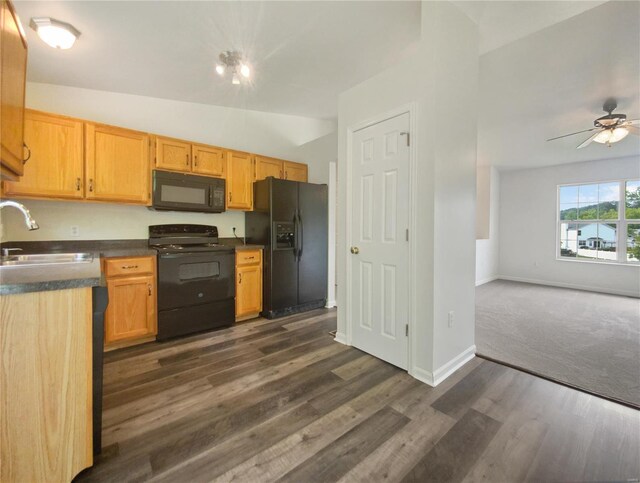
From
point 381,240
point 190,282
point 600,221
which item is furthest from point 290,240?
point 600,221

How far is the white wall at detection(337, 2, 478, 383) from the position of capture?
2062 millimetres

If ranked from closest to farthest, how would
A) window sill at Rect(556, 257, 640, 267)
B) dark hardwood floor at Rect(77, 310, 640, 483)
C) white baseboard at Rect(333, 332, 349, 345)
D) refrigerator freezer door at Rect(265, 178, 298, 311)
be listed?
dark hardwood floor at Rect(77, 310, 640, 483)
white baseboard at Rect(333, 332, 349, 345)
refrigerator freezer door at Rect(265, 178, 298, 311)
window sill at Rect(556, 257, 640, 267)

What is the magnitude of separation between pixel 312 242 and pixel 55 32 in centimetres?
307

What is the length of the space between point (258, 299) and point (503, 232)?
20.8ft

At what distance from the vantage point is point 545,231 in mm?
6145

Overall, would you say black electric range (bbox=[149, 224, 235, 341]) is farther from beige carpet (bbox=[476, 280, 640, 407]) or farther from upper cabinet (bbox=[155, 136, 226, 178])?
→ beige carpet (bbox=[476, 280, 640, 407])

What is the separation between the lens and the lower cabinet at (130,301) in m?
2.57

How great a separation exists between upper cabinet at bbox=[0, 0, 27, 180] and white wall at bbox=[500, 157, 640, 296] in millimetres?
8093

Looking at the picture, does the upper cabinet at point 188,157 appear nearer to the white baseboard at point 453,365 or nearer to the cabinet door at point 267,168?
Result: the cabinet door at point 267,168

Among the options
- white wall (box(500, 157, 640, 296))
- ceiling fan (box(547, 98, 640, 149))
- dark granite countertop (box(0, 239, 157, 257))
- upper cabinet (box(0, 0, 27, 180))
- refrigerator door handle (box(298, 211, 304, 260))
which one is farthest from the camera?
white wall (box(500, 157, 640, 296))

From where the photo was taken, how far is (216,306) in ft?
10.3

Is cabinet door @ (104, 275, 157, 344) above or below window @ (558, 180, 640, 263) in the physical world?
below

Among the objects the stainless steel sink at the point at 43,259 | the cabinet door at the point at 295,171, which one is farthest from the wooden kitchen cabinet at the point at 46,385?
the cabinet door at the point at 295,171

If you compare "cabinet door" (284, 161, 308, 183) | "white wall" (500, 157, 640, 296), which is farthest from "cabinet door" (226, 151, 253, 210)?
"white wall" (500, 157, 640, 296)
